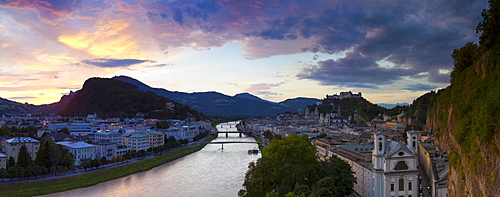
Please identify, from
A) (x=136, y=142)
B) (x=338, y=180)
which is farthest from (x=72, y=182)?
(x=338, y=180)

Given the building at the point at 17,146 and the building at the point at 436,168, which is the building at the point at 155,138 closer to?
the building at the point at 17,146

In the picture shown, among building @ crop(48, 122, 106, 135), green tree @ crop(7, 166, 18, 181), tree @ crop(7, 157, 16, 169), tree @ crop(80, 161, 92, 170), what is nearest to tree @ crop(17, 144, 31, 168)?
tree @ crop(7, 157, 16, 169)

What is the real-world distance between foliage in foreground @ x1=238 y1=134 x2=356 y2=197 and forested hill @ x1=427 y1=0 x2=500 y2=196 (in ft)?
17.9

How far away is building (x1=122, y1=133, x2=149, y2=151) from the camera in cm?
4721

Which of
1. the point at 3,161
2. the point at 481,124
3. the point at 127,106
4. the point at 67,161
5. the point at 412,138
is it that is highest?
the point at 127,106

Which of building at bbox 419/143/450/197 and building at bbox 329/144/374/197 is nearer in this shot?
building at bbox 419/143/450/197

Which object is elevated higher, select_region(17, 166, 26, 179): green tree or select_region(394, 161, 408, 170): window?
select_region(394, 161, 408, 170): window

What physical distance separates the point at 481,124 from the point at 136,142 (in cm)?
4192

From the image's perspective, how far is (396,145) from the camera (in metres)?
19.1

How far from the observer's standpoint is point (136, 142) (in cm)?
4750

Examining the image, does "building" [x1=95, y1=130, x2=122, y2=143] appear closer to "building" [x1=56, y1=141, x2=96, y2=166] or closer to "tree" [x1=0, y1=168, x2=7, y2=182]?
"building" [x1=56, y1=141, x2=96, y2=166]

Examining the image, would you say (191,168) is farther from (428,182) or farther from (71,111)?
(71,111)

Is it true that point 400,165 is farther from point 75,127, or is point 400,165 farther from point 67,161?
point 75,127

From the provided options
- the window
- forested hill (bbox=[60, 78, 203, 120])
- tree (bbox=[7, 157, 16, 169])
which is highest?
forested hill (bbox=[60, 78, 203, 120])
